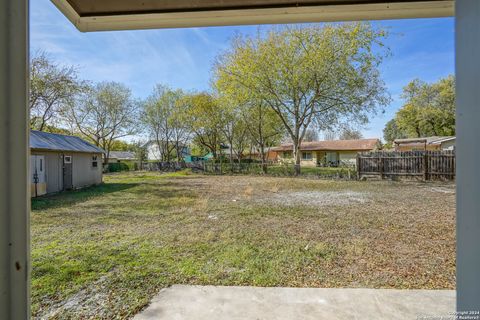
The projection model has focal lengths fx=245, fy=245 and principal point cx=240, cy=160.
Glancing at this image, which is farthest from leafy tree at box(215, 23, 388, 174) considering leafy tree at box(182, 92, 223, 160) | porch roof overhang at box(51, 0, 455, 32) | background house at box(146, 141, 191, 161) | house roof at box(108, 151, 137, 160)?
house roof at box(108, 151, 137, 160)

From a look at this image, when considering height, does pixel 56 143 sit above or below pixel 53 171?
above

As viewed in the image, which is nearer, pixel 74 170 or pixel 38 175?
pixel 38 175

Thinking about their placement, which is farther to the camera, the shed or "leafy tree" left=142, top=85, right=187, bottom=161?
"leafy tree" left=142, top=85, right=187, bottom=161

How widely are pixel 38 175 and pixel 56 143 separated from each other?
188 cm

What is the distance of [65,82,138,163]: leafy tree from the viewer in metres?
22.7

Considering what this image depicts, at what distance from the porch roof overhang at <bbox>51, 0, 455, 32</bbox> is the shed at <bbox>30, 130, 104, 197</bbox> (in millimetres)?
8949

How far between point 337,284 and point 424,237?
2.64 metres

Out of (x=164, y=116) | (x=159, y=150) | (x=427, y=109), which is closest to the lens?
(x=427, y=109)

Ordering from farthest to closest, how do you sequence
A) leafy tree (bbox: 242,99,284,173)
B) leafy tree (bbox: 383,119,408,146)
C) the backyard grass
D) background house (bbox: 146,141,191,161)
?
leafy tree (bbox: 383,119,408,146) → background house (bbox: 146,141,191,161) → leafy tree (bbox: 242,99,284,173) → the backyard grass

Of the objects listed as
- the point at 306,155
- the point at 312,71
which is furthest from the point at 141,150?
the point at 312,71
